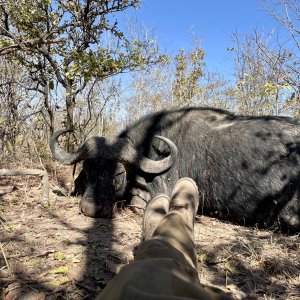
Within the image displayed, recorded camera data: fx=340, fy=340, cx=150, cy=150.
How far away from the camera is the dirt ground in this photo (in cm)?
221

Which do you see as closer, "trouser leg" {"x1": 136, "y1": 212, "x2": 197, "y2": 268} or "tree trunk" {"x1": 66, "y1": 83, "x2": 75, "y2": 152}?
"trouser leg" {"x1": 136, "y1": 212, "x2": 197, "y2": 268}

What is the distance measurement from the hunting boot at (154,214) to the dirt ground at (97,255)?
0.25 meters

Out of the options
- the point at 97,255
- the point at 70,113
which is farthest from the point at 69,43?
the point at 97,255

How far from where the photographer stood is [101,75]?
253 inches

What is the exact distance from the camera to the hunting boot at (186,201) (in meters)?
2.66

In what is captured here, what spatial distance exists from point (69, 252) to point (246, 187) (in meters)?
2.29

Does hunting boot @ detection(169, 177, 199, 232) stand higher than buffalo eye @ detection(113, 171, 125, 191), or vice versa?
hunting boot @ detection(169, 177, 199, 232)

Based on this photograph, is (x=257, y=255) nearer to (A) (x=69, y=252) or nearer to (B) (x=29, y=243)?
(A) (x=69, y=252)

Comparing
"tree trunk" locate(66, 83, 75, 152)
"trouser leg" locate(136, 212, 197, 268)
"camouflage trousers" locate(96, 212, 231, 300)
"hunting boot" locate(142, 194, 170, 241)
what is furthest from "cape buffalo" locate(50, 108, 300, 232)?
"camouflage trousers" locate(96, 212, 231, 300)

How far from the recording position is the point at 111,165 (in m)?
4.39

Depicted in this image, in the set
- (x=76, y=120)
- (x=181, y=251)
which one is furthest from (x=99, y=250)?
(x=76, y=120)

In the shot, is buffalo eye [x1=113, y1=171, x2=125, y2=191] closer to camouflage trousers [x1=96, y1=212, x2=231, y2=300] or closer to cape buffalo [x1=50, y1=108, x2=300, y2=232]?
cape buffalo [x1=50, y1=108, x2=300, y2=232]

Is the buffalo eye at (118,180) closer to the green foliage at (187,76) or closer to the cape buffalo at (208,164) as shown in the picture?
the cape buffalo at (208,164)

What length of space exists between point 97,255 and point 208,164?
2.19 metres
